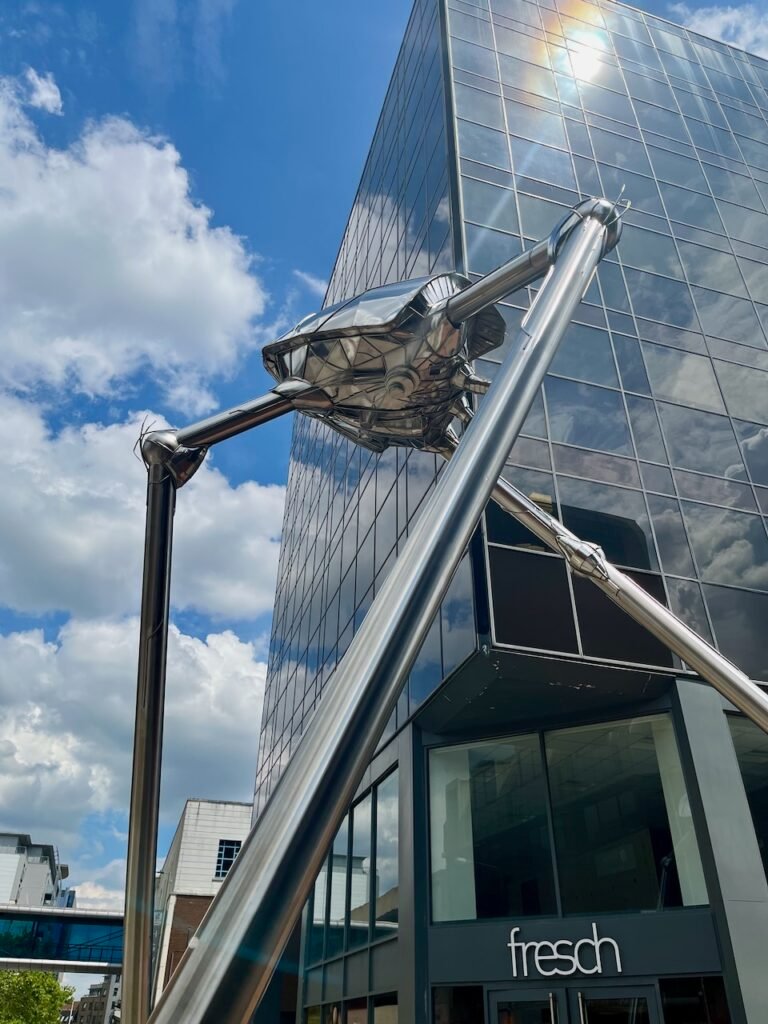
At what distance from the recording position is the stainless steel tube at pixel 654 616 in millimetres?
4598

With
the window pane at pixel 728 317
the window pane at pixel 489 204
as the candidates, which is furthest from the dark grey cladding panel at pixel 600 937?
the window pane at pixel 489 204

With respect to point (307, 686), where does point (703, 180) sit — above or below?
above

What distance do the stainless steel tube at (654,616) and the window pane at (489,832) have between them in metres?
9.76

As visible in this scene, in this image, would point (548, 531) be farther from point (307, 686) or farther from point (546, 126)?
point (307, 686)

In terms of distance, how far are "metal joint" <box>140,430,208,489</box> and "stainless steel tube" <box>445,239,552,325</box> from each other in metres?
1.73

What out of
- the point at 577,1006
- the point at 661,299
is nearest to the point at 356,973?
the point at 577,1006

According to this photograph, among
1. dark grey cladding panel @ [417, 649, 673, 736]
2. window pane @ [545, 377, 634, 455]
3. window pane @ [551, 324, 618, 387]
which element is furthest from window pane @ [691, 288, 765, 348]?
dark grey cladding panel @ [417, 649, 673, 736]

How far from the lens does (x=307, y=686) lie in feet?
87.7

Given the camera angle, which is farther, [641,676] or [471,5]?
[471,5]

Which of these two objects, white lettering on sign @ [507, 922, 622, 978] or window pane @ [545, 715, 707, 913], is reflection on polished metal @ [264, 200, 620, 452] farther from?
white lettering on sign @ [507, 922, 622, 978]

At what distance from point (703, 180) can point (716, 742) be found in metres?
19.1

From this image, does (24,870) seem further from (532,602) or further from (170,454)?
(170,454)

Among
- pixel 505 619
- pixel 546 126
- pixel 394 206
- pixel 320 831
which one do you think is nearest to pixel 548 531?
pixel 320 831

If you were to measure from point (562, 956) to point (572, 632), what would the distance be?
515 cm
